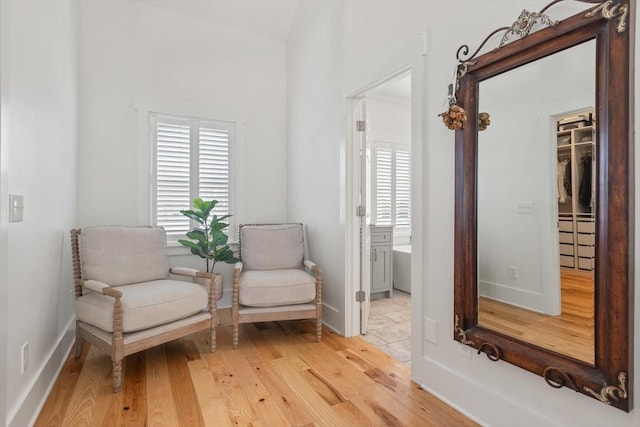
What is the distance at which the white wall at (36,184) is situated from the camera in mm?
1458

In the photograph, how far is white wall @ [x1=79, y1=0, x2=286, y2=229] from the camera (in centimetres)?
310

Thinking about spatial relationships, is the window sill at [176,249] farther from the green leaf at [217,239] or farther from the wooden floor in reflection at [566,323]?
the wooden floor in reflection at [566,323]

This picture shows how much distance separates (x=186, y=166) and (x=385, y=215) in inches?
112

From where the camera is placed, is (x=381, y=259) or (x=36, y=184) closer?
(x=36, y=184)

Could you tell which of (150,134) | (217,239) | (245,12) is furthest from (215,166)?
(245,12)

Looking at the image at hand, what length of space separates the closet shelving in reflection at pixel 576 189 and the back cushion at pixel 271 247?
2.24m

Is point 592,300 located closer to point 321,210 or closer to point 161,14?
point 321,210

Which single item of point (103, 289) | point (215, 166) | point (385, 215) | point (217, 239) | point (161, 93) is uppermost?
point (161, 93)

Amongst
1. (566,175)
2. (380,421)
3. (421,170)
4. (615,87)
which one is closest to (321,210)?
(421,170)

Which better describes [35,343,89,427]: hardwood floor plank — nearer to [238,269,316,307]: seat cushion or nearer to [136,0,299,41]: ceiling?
[238,269,316,307]: seat cushion

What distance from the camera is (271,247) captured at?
3.21 metres

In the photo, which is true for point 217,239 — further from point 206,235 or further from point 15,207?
point 15,207

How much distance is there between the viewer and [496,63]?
1.63 meters

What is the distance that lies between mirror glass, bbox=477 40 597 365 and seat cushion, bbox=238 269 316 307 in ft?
4.58
